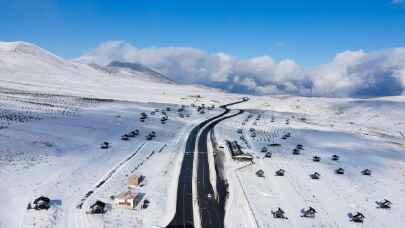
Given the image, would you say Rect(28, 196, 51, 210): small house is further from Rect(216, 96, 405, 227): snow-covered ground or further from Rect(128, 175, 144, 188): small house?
Rect(216, 96, 405, 227): snow-covered ground

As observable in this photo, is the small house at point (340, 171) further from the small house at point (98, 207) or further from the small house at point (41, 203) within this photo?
the small house at point (41, 203)

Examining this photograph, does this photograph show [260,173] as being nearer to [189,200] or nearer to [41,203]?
[189,200]

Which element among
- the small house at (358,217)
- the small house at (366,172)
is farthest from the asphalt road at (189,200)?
the small house at (366,172)

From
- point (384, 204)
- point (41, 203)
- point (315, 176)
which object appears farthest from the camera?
point (315, 176)

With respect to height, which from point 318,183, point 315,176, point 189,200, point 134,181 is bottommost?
point 189,200

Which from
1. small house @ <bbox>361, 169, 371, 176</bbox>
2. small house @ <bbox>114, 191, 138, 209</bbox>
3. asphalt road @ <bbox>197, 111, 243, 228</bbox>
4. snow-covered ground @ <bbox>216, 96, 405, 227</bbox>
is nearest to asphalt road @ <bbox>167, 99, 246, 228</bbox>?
asphalt road @ <bbox>197, 111, 243, 228</bbox>

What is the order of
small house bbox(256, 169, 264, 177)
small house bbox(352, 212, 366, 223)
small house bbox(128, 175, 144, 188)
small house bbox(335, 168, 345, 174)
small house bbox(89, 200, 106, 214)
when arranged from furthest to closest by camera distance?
small house bbox(335, 168, 345, 174) → small house bbox(256, 169, 264, 177) → small house bbox(128, 175, 144, 188) → small house bbox(352, 212, 366, 223) → small house bbox(89, 200, 106, 214)

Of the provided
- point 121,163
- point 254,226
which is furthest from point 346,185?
point 121,163

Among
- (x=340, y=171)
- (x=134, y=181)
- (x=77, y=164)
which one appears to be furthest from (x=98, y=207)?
(x=340, y=171)

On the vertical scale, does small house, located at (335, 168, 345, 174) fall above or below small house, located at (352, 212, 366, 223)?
above

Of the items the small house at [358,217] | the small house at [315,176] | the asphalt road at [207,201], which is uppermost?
the small house at [315,176]

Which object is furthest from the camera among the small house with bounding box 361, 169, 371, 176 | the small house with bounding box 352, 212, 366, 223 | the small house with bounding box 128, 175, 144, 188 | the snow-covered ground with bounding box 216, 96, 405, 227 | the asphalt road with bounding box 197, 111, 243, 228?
the small house with bounding box 361, 169, 371, 176

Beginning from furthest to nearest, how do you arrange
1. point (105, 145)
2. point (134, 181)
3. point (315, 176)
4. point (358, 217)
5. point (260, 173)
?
point (105, 145) → point (315, 176) → point (260, 173) → point (134, 181) → point (358, 217)
